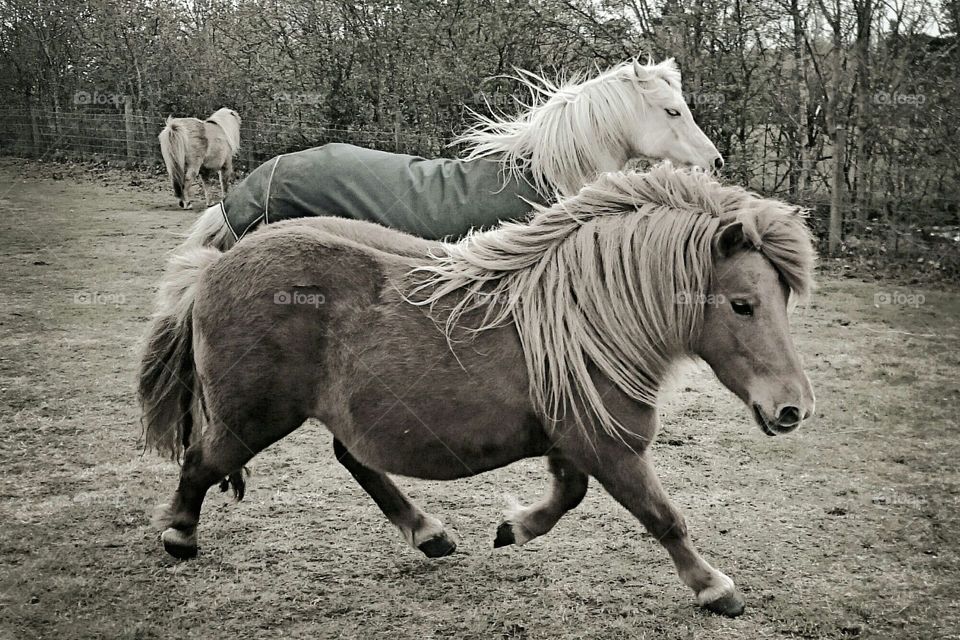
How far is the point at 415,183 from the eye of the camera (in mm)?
4629

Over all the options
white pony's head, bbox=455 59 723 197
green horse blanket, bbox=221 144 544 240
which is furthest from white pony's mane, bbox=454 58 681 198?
green horse blanket, bbox=221 144 544 240

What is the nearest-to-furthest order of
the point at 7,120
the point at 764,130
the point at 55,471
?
the point at 55,471 → the point at 764,130 → the point at 7,120

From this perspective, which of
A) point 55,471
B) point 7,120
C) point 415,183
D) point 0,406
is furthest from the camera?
point 7,120

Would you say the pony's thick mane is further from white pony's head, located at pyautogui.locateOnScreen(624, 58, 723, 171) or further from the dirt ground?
white pony's head, located at pyautogui.locateOnScreen(624, 58, 723, 171)

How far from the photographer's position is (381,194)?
462cm

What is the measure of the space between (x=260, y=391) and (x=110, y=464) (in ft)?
5.65

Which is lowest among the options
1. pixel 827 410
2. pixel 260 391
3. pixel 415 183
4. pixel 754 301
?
pixel 827 410

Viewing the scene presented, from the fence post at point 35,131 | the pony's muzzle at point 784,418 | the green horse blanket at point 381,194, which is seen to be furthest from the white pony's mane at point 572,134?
the fence post at point 35,131

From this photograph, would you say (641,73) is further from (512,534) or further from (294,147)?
(294,147)

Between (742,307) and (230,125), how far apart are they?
12354mm

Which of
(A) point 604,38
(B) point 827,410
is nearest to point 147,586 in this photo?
(B) point 827,410

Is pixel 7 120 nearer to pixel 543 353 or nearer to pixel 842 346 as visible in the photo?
pixel 842 346

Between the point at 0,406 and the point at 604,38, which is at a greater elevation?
the point at 604,38

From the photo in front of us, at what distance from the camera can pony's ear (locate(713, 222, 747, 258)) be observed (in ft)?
9.21
